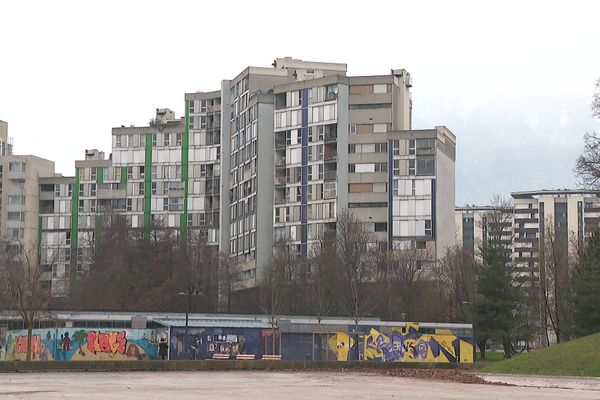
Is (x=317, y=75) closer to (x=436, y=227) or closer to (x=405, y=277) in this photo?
(x=436, y=227)

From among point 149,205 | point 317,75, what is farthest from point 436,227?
point 149,205

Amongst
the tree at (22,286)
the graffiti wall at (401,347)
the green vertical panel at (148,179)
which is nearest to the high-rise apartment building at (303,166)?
the green vertical panel at (148,179)

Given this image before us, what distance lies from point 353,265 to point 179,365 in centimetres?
4795

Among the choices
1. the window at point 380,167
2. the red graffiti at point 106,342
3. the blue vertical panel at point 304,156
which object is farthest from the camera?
the blue vertical panel at point 304,156

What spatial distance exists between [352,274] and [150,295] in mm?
23997

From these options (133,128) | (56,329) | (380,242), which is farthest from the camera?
(133,128)

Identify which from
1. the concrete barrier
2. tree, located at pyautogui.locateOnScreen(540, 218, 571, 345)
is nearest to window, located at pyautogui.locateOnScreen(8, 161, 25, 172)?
tree, located at pyautogui.locateOnScreen(540, 218, 571, 345)

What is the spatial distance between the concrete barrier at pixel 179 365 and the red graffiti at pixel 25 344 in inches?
681

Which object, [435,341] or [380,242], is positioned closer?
[435,341]

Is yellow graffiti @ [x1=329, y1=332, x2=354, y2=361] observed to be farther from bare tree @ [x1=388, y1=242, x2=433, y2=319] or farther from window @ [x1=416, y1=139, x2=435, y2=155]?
window @ [x1=416, y1=139, x2=435, y2=155]

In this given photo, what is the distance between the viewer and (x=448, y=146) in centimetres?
14200

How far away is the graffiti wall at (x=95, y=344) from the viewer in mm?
78062

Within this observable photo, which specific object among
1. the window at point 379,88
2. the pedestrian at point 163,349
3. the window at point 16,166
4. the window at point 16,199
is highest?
the window at point 379,88

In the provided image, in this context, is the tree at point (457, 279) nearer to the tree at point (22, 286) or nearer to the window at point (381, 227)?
the window at point (381, 227)
